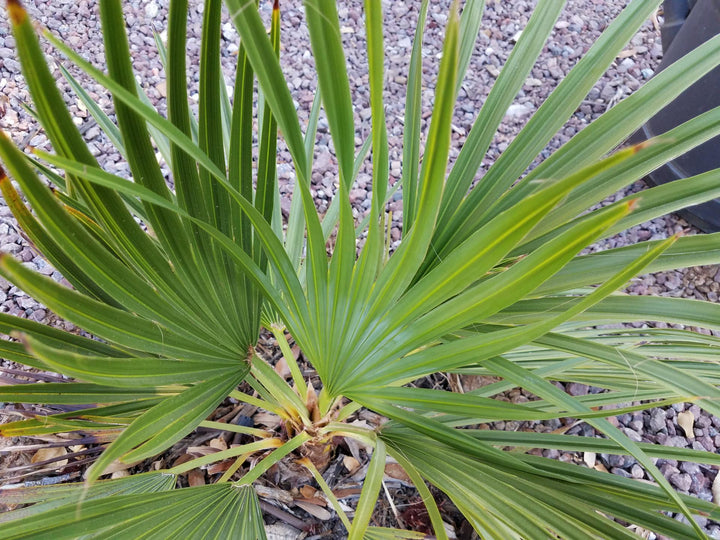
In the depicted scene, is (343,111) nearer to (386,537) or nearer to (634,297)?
(634,297)

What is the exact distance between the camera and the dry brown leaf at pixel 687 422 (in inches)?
49.8

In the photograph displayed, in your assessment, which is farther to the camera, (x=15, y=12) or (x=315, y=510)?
(x=315, y=510)

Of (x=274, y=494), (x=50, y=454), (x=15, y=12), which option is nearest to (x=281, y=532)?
(x=274, y=494)

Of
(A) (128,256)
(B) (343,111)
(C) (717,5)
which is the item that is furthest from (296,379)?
(C) (717,5)

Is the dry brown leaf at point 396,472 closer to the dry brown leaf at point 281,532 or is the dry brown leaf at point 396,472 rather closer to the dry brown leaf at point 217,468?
the dry brown leaf at point 281,532

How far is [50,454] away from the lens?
3.53ft

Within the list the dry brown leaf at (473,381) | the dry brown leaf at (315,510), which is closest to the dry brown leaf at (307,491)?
the dry brown leaf at (315,510)

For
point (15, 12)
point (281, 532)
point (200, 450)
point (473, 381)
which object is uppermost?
point (15, 12)

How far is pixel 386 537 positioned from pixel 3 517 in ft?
1.73

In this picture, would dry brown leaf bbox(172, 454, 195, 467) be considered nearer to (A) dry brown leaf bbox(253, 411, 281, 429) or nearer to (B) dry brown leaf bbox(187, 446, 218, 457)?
(B) dry brown leaf bbox(187, 446, 218, 457)

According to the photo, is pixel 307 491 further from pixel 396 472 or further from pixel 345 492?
pixel 396 472

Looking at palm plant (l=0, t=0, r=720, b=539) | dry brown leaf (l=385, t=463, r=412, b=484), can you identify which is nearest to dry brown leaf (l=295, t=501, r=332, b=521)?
dry brown leaf (l=385, t=463, r=412, b=484)

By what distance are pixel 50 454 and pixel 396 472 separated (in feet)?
2.39

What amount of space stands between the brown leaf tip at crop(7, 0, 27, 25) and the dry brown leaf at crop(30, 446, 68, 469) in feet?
3.08
